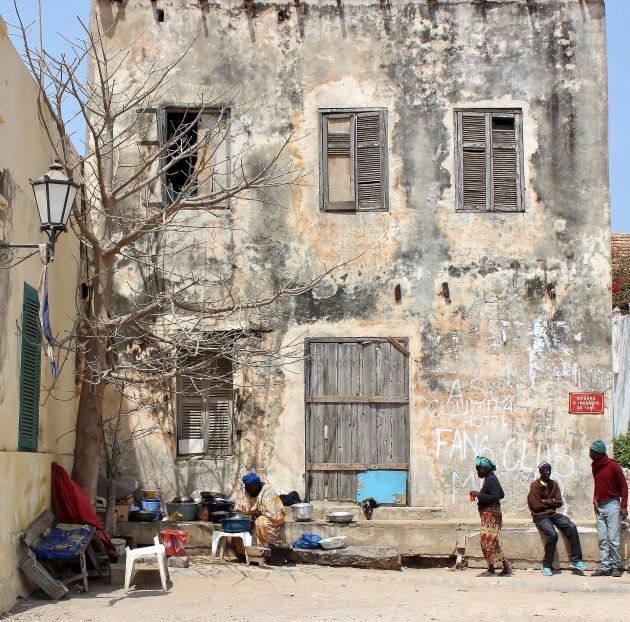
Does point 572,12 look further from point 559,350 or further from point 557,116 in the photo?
point 559,350

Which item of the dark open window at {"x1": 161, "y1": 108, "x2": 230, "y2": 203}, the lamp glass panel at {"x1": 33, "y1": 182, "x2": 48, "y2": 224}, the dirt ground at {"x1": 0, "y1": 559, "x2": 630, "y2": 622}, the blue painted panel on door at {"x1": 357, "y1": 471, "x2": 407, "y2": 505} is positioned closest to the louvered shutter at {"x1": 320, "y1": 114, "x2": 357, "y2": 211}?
the dark open window at {"x1": 161, "y1": 108, "x2": 230, "y2": 203}

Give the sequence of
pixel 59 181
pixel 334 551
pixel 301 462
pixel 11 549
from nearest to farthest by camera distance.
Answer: pixel 59 181
pixel 11 549
pixel 334 551
pixel 301 462

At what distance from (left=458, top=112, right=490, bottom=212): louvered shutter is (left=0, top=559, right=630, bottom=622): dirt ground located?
4.93 m

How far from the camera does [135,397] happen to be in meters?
14.0

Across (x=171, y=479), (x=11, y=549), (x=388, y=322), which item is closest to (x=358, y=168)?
(x=388, y=322)

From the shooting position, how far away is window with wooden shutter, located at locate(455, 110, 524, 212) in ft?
46.8

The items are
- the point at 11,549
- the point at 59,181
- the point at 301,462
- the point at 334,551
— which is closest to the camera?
the point at 59,181

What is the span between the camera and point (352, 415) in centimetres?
1396

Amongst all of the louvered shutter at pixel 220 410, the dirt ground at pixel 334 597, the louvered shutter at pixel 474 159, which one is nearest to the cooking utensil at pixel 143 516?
the dirt ground at pixel 334 597

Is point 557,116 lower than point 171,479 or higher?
higher

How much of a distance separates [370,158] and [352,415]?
11.4 feet

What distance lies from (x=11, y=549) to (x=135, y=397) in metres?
4.09

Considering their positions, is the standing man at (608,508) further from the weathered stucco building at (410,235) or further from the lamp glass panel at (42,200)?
the lamp glass panel at (42,200)

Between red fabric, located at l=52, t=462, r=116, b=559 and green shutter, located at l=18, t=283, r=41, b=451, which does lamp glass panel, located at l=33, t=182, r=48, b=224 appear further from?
red fabric, located at l=52, t=462, r=116, b=559
